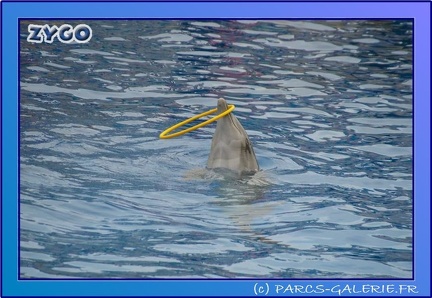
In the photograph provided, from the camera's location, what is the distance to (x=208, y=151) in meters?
9.73

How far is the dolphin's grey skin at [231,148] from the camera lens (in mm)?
8773

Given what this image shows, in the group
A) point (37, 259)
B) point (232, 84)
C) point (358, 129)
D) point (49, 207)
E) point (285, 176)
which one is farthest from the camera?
point (232, 84)

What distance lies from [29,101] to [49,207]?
7.81 feet

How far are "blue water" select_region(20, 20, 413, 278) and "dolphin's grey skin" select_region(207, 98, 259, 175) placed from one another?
12 centimetres

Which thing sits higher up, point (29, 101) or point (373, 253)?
point (29, 101)

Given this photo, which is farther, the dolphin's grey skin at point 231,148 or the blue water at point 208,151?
the dolphin's grey skin at point 231,148

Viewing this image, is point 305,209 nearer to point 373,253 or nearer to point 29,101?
point 373,253

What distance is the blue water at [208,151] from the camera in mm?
7836

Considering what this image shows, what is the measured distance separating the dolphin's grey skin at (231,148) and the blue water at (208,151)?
123 millimetres

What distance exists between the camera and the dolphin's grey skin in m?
8.77

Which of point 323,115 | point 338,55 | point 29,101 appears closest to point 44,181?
point 29,101

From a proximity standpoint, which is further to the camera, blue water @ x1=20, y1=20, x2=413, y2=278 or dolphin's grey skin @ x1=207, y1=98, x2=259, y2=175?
dolphin's grey skin @ x1=207, y1=98, x2=259, y2=175

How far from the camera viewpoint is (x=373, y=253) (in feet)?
26.1

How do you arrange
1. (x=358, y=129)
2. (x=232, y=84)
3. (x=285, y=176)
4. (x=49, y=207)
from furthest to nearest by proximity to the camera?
(x=232, y=84) < (x=358, y=129) < (x=285, y=176) < (x=49, y=207)
